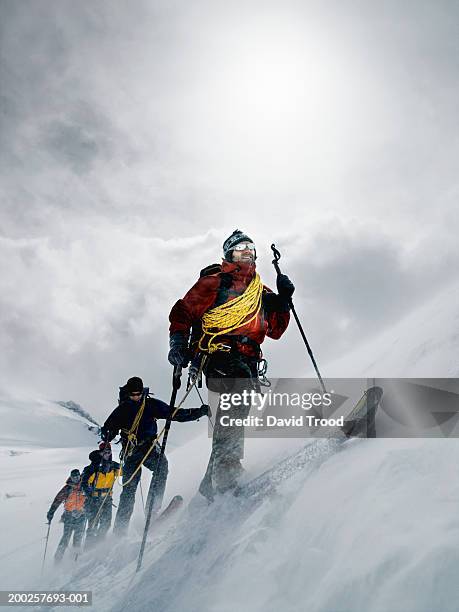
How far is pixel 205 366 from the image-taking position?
505 centimetres

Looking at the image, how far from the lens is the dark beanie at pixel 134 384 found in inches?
276

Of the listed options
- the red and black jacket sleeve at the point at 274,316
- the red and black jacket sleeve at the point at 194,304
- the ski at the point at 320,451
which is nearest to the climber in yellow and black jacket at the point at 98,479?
the red and black jacket sleeve at the point at 194,304

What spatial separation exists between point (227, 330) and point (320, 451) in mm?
1670

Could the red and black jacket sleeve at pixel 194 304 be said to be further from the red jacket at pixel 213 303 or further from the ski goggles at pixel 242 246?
the ski goggles at pixel 242 246

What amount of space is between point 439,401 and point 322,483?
1363 mm

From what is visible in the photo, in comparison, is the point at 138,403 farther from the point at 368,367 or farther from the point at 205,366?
the point at 368,367

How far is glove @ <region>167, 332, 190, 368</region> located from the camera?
4.87 meters

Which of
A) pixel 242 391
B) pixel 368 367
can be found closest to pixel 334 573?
pixel 242 391

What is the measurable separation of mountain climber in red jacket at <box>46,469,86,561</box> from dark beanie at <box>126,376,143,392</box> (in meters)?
3.26

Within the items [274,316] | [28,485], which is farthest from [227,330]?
[28,485]

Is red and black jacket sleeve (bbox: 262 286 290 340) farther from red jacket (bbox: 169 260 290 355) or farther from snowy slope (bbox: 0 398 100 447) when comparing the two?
snowy slope (bbox: 0 398 100 447)

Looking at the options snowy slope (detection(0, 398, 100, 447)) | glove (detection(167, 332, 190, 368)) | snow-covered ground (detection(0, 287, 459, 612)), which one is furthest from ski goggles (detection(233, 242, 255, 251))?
snowy slope (detection(0, 398, 100, 447))

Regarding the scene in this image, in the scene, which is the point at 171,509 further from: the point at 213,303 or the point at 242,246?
the point at 242,246

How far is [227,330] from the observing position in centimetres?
498
